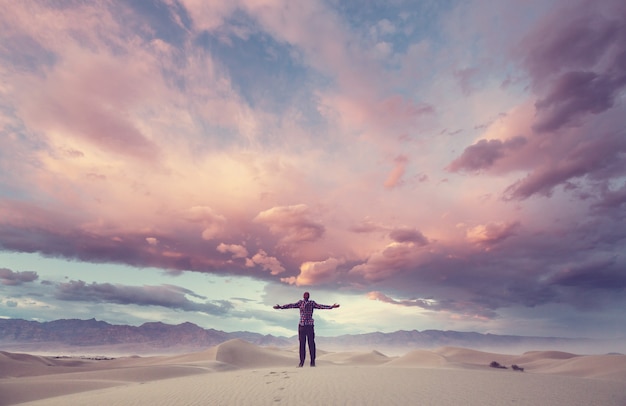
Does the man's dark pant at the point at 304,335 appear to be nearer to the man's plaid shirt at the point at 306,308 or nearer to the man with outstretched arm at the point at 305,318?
the man with outstretched arm at the point at 305,318

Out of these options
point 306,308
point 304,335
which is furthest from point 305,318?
point 304,335

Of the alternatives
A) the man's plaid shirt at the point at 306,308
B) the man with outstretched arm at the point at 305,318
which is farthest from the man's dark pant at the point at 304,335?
the man's plaid shirt at the point at 306,308

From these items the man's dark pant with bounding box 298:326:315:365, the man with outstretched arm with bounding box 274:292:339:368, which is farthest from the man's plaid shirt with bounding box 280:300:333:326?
the man's dark pant with bounding box 298:326:315:365

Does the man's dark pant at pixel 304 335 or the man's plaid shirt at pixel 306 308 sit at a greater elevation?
the man's plaid shirt at pixel 306 308

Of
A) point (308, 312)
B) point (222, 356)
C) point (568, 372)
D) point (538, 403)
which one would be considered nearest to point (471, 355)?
point (568, 372)

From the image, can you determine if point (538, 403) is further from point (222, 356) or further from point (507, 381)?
point (222, 356)

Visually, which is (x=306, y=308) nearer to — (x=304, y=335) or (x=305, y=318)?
(x=305, y=318)

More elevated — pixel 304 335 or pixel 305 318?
pixel 305 318

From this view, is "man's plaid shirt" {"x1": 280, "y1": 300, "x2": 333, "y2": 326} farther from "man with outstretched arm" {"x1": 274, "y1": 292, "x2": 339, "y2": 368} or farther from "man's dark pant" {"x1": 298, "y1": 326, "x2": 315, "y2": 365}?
"man's dark pant" {"x1": 298, "y1": 326, "x2": 315, "y2": 365}

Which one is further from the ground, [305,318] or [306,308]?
[306,308]

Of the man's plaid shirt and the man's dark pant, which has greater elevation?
the man's plaid shirt

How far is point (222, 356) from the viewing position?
3950 cm

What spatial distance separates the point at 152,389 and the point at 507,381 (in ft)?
32.1

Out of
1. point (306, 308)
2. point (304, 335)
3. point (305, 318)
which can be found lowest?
point (304, 335)
